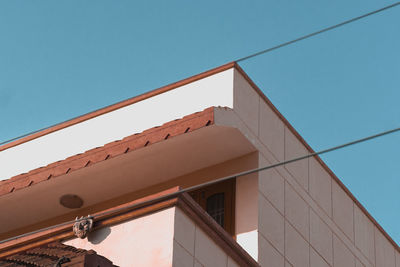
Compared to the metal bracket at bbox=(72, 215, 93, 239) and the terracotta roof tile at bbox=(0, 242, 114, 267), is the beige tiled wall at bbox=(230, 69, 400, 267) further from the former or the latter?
the terracotta roof tile at bbox=(0, 242, 114, 267)

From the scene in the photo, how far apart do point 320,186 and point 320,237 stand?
1115 millimetres

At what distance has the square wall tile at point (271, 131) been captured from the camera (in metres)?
16.5

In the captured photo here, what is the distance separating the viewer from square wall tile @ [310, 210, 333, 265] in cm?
1712

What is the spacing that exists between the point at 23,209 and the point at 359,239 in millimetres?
6619

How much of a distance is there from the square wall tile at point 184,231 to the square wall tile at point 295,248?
162 inches

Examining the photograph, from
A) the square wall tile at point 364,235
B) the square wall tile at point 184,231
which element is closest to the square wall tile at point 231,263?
the square wall tile at point 184,231

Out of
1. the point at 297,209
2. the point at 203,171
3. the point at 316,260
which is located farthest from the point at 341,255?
the point at 203,171

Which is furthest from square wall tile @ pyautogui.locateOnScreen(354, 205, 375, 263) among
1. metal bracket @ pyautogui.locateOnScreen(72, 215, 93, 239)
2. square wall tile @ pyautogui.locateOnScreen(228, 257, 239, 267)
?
metal bracket @ pyautogui.locateOnScreen(72, 215, 93, 239)

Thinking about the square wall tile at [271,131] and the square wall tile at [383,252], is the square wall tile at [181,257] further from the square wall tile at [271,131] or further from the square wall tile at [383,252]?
the square wall tile at [383,252]

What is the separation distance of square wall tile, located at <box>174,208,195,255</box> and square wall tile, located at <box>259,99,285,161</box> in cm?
439

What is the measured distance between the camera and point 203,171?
16.3 meters

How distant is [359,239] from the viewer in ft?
61.8

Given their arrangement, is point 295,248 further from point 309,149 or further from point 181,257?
point 181,257

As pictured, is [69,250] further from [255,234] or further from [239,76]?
[239,76]
